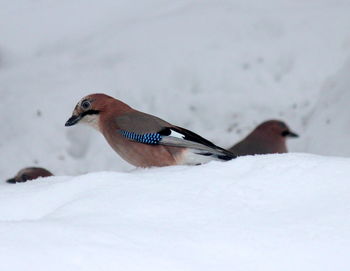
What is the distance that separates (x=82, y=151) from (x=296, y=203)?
497 centimetres

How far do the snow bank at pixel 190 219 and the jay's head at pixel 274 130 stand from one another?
3557 millimetres

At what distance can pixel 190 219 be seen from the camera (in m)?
4.09

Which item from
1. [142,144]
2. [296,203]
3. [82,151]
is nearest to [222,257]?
[296,203]

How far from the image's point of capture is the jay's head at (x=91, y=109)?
6.82 metres

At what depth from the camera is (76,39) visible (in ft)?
32.3

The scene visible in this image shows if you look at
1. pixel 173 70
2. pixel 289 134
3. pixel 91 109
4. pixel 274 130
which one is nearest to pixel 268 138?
pixel 274 130

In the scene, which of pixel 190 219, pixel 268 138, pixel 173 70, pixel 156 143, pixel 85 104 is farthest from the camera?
pixel 173 70

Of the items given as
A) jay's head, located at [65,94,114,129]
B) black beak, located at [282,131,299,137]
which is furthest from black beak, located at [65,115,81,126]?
black beak, located at [282,131,299,137]

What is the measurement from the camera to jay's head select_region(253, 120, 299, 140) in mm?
8422

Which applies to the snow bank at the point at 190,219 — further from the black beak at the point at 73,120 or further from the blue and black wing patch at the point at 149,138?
the black beak at the point at 73,120

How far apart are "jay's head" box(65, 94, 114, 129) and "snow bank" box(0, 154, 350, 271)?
6.18 ft

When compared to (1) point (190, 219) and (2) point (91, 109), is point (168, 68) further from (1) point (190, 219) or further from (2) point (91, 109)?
(1) point (190, 219)

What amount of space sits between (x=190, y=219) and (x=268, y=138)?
4.39 m

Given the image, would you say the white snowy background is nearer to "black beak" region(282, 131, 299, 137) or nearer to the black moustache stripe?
"black beak" region(282, 131, 299, 137)
